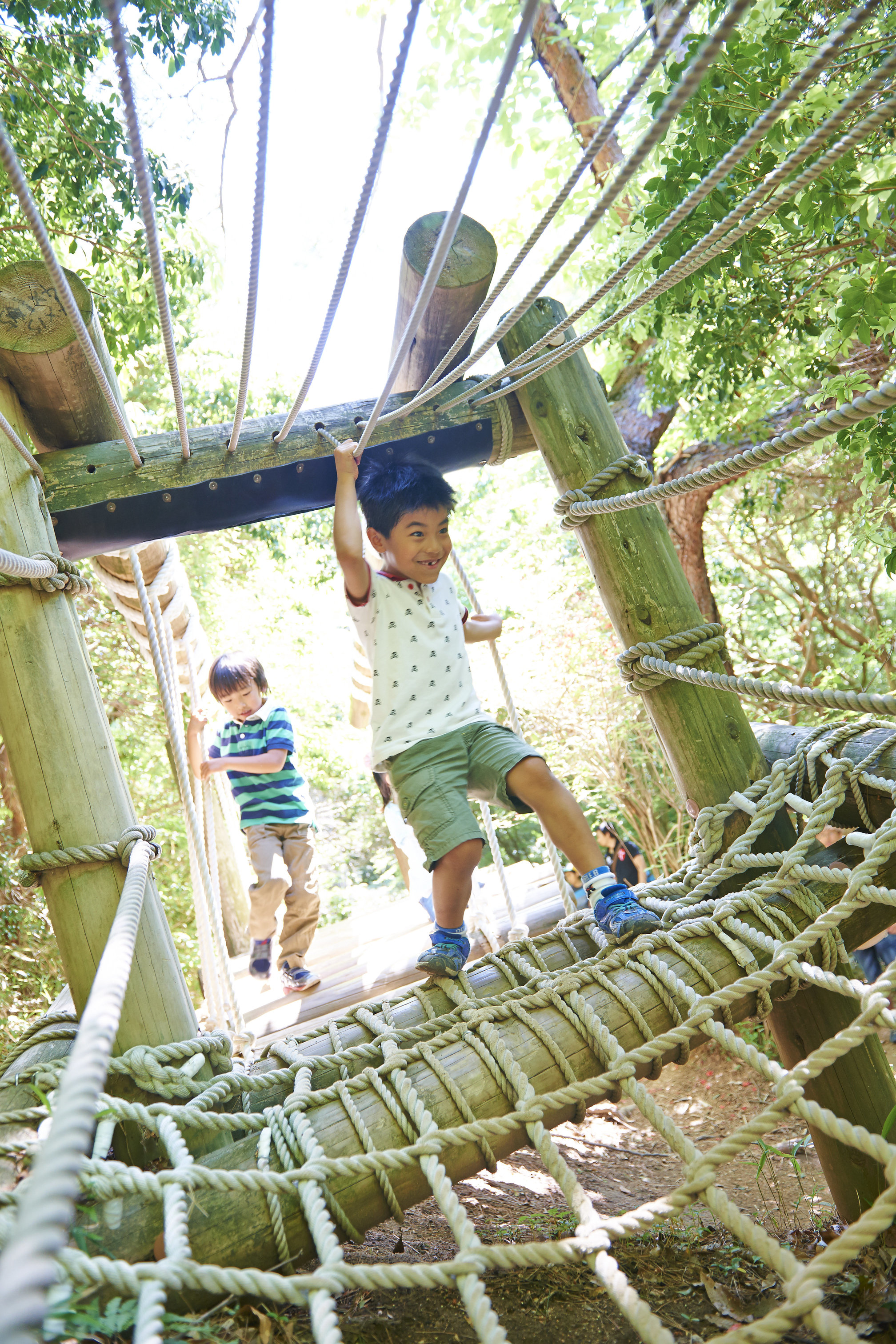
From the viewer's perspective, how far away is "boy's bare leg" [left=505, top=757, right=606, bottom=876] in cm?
168

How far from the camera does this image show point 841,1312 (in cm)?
123

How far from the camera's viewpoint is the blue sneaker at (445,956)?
1585 millimetres

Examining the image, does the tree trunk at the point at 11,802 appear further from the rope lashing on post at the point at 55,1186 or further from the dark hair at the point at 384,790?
the rope lashing on post at the point at 55,1186

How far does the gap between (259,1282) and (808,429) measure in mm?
1161

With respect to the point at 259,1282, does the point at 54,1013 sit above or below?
above

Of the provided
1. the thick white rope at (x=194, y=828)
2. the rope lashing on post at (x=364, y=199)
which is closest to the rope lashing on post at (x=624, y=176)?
the rope lashing on post at (x=364, y=199)

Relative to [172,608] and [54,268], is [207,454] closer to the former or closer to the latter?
[54,268]

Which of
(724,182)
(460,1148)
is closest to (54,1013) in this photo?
(460,1148)

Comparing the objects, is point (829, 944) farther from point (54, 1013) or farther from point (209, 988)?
point (209, 988)

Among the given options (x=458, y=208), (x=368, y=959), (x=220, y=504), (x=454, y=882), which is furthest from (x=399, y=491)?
(x=368, y=959)

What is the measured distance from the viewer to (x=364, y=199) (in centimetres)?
111

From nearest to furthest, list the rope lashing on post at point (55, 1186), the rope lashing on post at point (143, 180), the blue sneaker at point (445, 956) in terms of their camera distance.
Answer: the rope lashing on post at point (55, 1186)
the rope lashing on post at point (143, 180)
the blue sneaker at point (445, 956)

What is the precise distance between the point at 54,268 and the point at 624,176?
0.74m

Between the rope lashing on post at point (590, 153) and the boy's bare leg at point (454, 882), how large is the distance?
36.3 inches
